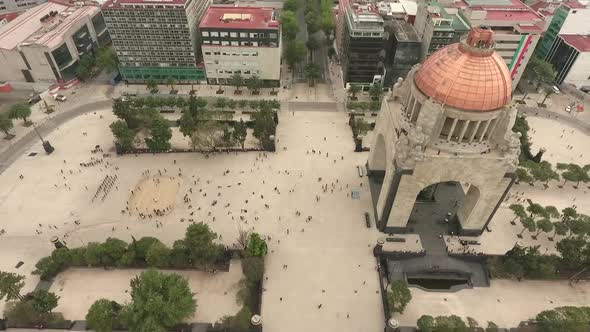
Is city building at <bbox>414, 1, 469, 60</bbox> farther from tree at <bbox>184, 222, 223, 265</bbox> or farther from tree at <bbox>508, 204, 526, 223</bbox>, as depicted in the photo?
tree at <bbox>184, 222, 223, 265</bbox>

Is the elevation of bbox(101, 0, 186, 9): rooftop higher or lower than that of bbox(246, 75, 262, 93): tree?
higher

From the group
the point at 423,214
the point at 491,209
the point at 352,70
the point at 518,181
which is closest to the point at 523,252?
the point at 491,209

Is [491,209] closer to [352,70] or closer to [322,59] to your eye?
[352,70]

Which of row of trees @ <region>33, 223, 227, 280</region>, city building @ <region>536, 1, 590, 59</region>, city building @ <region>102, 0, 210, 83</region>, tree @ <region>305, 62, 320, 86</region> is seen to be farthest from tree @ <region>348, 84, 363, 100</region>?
city building @ <region>536, 1, 590, 59</region>

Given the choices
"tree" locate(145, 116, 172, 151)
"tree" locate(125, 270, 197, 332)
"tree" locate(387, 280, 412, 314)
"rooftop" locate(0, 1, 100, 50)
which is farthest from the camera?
"rooftop" locate(0, 1, 100, 50)

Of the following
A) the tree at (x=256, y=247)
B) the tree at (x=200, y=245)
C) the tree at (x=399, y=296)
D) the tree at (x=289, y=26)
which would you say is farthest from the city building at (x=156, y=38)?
the tree at (x=399, y=296)

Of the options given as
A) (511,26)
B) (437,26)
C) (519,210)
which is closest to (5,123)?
(437,26)

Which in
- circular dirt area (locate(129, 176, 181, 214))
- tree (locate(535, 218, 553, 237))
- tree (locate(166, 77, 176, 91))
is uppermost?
tree (locate(535, 218, 553, 237))

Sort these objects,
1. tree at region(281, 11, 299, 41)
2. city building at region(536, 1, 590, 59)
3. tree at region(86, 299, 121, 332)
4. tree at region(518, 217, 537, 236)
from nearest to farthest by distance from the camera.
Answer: tree at region(86, 299, 121, 332) < tree at region(518, 217, 537, 236) < city building at region(536, 1, 590, 59) < tree at region(281, 11, 299, 41)
